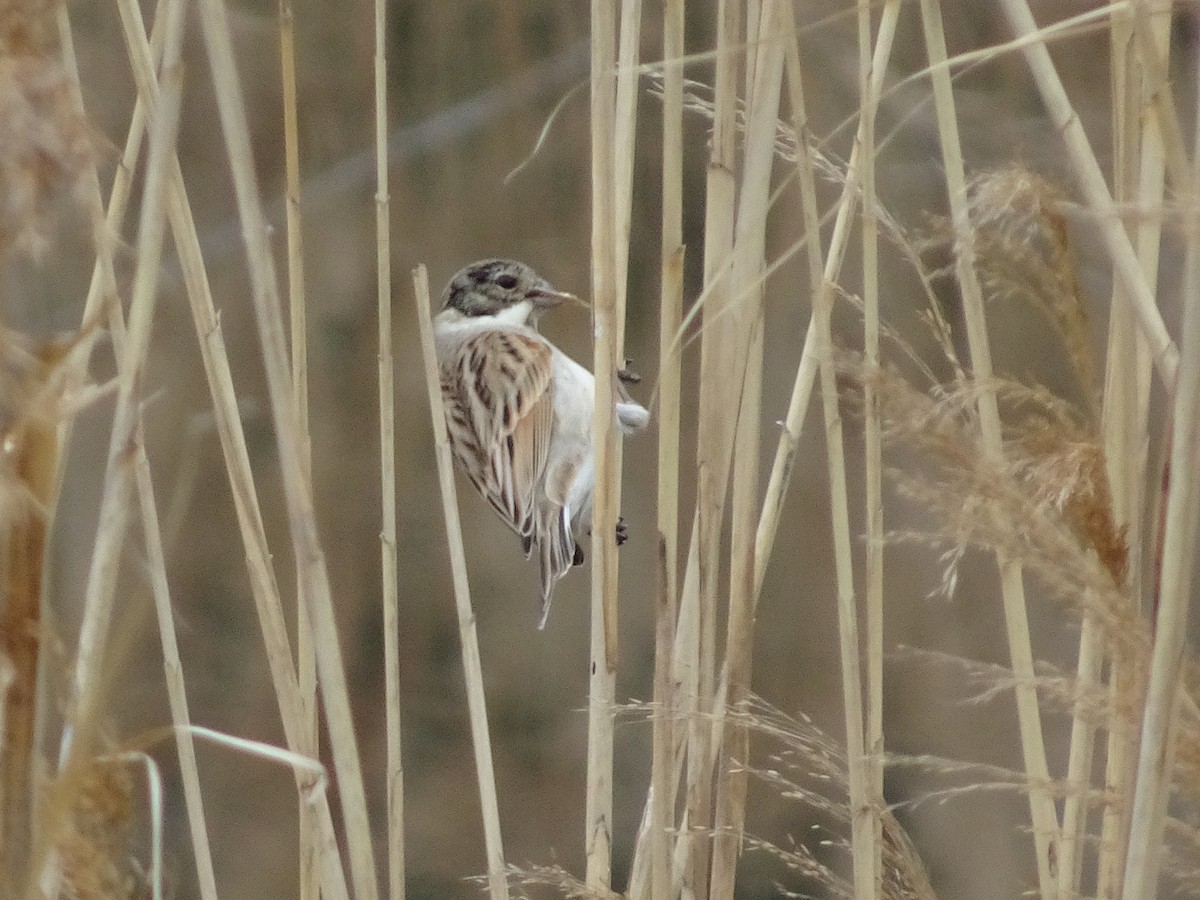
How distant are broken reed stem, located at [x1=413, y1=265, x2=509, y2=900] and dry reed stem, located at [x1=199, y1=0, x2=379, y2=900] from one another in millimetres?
313

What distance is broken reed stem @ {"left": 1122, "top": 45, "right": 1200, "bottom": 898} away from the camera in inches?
42.8

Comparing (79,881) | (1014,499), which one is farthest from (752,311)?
(79,881)

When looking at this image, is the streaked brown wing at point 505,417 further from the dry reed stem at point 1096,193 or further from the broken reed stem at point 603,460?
the dry reed stem at point 1096,193

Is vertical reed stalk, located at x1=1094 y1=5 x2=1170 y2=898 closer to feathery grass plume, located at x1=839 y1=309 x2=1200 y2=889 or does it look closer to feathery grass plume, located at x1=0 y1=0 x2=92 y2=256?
feathery grass plume, located at x1=839 y1=309 x2=1200 y2=889

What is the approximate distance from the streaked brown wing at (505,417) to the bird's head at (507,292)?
99 millimetres

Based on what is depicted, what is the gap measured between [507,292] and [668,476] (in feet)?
5.93

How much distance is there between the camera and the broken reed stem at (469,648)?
179 cm

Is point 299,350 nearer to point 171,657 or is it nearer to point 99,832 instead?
point 171,657

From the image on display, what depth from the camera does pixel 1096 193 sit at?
4.55ft

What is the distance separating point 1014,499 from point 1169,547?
0.52 feet

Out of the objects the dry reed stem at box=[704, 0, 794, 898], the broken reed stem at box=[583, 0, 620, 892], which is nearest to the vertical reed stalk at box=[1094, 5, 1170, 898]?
the dry reed stem at box=[704, 0, 794, 898]

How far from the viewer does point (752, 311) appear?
5.52ft

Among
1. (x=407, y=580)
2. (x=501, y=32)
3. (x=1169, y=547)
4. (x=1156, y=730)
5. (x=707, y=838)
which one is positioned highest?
(x=501, y=32)

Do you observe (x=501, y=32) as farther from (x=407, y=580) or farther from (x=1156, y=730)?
(x=1156, y=730)
